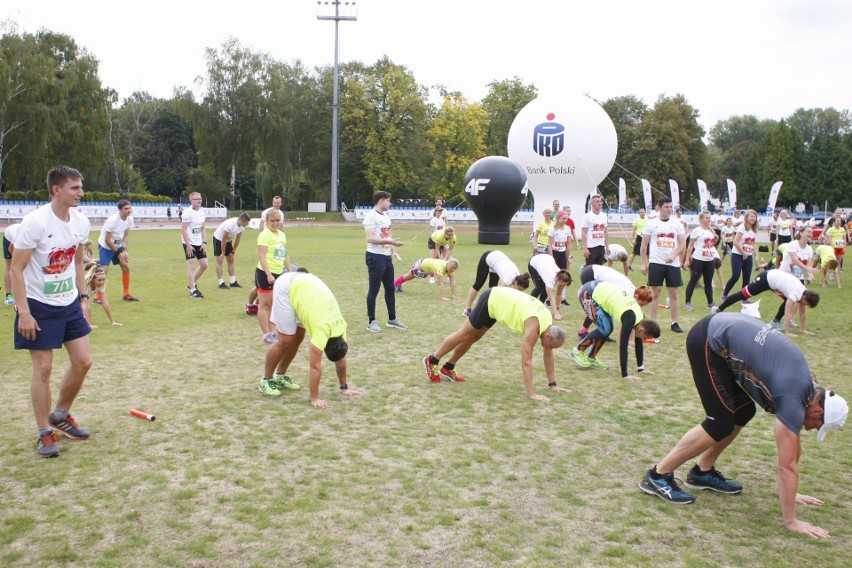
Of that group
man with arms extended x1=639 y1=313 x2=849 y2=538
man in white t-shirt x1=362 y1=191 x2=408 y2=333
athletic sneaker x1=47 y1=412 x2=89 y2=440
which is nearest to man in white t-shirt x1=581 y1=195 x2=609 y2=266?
man in white t-shirt x1=362 y1=191 x2=408 y2=333

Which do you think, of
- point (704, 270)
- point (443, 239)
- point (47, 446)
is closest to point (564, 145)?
point (443, 239)

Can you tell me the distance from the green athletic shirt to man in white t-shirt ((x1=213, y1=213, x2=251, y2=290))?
7572 millimetres

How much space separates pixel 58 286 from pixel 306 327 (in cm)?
216

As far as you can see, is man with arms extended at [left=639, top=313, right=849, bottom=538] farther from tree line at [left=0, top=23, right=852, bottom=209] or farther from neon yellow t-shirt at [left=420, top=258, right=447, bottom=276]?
tree line at [left=0, top=23, right=852, bottom=209]

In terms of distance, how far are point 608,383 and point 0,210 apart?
141 feet

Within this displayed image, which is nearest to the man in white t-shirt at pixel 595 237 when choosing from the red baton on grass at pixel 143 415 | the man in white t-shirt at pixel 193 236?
the man in white t-shirt at pixel 193 236

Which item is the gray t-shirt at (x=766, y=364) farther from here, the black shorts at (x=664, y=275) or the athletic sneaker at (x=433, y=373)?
the black shorts at (x=664, y=275)

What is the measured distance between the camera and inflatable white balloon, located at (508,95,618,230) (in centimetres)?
2786

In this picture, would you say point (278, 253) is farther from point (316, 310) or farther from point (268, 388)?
point (316, 310)

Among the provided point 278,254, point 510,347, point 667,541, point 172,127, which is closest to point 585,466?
point 667,541

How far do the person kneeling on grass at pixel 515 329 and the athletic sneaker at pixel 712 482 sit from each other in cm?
187

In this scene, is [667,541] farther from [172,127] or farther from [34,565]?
[172,127]

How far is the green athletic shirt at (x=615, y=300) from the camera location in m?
7.95

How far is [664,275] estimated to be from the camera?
36.0ft
